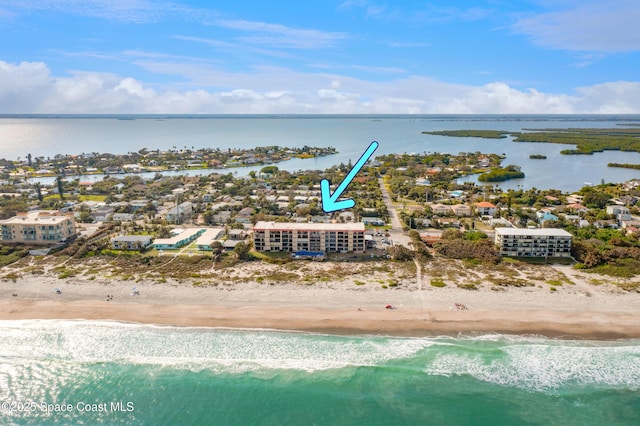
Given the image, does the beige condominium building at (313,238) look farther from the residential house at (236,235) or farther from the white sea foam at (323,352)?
the white sea foam at (323,352)

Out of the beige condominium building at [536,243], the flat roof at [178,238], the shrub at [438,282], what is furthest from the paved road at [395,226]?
the flat roof at [178,238]

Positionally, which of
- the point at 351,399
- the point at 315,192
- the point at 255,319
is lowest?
the point at 351,399

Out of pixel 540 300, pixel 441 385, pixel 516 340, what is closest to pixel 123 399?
pixel 441 385

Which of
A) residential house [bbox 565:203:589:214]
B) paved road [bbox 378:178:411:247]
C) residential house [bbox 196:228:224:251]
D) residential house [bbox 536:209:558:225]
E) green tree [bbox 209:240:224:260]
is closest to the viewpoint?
green tree [bbox 209:240:224:260]

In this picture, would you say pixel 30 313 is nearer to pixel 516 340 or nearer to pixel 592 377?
pixel 516 340

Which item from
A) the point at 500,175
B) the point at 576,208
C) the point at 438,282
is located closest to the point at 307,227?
the point at 438,282

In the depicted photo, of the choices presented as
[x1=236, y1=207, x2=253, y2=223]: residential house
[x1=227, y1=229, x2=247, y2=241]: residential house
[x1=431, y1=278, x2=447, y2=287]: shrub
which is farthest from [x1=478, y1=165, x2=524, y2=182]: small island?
[x1=227, y1=229, x2=247, y2=241]: residential house

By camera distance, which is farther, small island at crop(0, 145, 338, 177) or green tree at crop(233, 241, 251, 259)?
small island at crop(0, 145, 338, 177)

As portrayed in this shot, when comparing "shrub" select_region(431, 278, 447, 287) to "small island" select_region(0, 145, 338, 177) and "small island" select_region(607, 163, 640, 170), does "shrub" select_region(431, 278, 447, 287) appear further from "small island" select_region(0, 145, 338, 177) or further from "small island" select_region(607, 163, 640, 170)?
"small island" select_region(607, 163, 640, 170)
